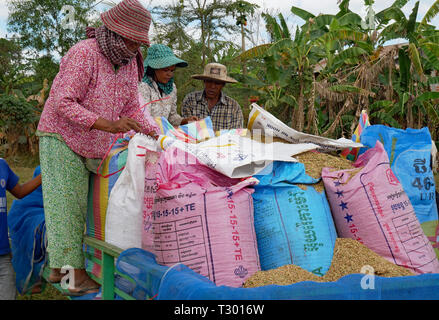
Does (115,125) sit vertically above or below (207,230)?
above

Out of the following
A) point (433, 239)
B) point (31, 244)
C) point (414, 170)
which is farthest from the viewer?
point (31, 244)

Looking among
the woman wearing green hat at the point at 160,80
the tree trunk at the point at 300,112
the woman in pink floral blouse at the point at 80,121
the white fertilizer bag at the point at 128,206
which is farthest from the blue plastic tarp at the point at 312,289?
the tree trunk at the point at 300,112

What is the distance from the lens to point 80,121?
184cm

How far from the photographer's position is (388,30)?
9.66 metres

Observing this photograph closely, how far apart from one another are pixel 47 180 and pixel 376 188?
1.51 metres

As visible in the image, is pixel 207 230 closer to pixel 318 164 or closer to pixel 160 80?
pixel 318 164

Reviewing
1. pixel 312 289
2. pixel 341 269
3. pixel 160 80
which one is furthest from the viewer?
pixel 160 80

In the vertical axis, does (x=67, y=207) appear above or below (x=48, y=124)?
below

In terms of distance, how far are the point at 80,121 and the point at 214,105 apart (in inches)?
90.4

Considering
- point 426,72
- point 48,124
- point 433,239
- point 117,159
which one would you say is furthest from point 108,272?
point 426,72

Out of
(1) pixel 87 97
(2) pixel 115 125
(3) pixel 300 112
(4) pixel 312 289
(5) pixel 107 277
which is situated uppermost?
(3) pixel 300 112

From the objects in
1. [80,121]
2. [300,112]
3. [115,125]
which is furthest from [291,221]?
[300,112]

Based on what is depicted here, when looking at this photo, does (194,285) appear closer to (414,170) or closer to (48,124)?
(48,124)

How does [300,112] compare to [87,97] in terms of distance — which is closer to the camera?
[87,97]
